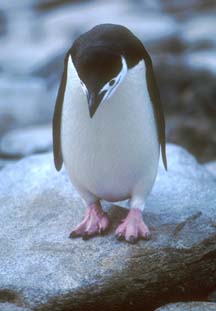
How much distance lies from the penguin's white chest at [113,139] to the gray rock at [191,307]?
0.47 m

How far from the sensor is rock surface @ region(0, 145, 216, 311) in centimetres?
242

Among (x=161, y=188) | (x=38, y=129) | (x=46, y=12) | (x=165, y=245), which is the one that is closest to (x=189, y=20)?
(x=46, y=12)

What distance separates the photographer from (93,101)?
7.42 ft

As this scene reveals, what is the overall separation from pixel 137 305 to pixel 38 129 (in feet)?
12.0

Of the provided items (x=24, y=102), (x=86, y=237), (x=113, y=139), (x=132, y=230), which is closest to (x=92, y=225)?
(x=86, y=237)

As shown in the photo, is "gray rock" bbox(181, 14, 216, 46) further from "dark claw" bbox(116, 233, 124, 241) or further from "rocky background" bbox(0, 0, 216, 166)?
"dark claw" bbox(116, 233, 124, 241)

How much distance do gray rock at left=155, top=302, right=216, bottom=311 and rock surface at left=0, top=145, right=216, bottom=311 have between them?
0.33 ft

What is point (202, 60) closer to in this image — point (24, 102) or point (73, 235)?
point (24, 102)

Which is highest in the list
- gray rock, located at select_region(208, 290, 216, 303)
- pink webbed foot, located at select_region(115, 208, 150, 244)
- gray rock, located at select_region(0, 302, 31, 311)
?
pink webbed foot, located at select_region(115, 208, 150, 244)

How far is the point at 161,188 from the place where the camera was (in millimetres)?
3174

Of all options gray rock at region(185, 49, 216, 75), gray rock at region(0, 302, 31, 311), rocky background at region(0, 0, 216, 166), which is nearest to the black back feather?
gray rock at region(0, 302, 31, 311)

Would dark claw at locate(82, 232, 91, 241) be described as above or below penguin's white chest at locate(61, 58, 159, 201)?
below

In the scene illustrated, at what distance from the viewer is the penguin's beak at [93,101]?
2.26 m

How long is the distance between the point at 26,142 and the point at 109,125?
3154 millimetres
